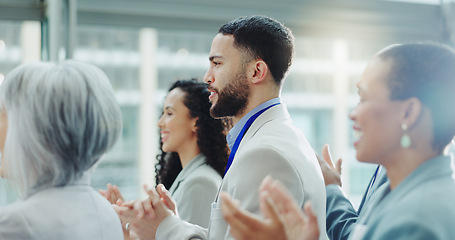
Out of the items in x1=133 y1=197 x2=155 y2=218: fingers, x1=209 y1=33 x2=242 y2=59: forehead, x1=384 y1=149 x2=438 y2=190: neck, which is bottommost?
x1=133 y1=197 x2=155 y2=218: fingers

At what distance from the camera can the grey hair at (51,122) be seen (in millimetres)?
1019

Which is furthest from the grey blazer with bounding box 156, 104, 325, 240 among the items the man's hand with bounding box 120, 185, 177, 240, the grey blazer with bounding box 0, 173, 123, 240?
the grey blazer with bounding box 0, 173, 123, 240

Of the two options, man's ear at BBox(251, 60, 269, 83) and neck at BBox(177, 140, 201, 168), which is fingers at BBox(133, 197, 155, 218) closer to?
man's ear at BBox(251, 60, 269, 83)

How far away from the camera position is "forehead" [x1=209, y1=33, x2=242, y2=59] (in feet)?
5.59

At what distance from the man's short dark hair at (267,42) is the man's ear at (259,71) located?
19 millimetres

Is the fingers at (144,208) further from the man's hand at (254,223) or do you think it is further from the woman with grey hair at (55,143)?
the man's hand at (254,223)

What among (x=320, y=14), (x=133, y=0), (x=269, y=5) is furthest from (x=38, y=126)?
(x=320, y=14)

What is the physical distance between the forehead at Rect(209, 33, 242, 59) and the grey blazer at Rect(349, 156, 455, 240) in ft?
2.65

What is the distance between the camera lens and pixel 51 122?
1.03 m

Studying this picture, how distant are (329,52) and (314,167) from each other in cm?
204

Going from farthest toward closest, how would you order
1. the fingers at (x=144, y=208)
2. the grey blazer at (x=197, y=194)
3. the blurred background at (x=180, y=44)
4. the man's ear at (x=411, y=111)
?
the blurred background at (x=180, y=44) → the grey blazer at (x=197, y=194) → the fingers at (x=144, y=208) → the man's ear at (x=411, y=111)

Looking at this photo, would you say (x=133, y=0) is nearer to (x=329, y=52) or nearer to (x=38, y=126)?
(x=329, y=52)

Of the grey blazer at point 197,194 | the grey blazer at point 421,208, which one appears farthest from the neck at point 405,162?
the grey blazer at point 197,194

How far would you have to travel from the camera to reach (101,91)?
1097 millimetres
